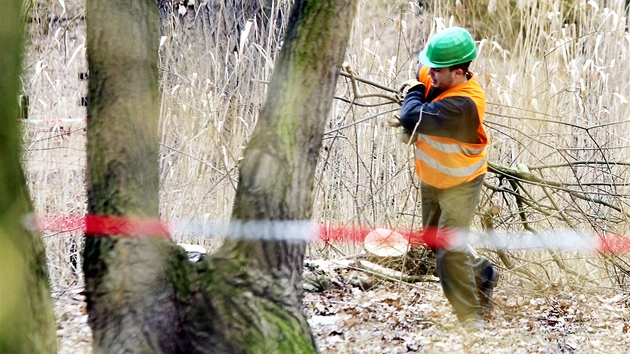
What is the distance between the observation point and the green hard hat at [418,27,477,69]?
3.70 meters

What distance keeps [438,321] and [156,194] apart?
2109 millimetres

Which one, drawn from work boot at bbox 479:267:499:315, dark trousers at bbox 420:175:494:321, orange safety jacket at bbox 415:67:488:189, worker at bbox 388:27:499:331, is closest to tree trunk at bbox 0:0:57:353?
worker at bbox 388:27:499:331

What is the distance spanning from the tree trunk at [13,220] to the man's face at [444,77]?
2.15 m

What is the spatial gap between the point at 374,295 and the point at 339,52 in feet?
8.01

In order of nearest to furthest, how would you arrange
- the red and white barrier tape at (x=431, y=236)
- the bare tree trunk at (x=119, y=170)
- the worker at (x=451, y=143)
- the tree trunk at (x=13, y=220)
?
the tree trunk at (x=13, y=220)
the bare tree trunk at (x=119, y=170)
the worker at (x=451, y=143)
the red and white barrier tape at (x=431, y=236)

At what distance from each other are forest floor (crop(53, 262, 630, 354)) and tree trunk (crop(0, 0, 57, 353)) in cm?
128

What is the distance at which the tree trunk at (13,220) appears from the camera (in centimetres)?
211

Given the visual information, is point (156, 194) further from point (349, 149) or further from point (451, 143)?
point (349, 149)

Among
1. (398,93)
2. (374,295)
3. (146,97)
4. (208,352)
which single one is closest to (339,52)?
(146,97)

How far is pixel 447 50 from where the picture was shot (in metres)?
3.71

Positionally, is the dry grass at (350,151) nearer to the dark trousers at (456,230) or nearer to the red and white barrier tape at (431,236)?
the red and white barrier tape at (431,236)

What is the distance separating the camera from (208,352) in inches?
Answer: 99.5

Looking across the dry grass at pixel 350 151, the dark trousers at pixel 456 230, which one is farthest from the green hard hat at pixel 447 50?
the dry grass at pixel 350 151

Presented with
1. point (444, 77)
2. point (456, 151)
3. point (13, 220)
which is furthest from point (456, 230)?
point (13, 220)
